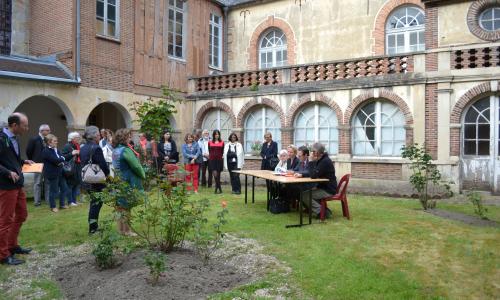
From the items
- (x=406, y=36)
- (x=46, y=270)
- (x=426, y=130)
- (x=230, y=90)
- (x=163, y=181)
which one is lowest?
(x=46, y=270)

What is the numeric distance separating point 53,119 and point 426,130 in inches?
544

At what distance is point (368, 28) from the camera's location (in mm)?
16750

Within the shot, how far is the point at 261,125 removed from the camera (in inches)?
648

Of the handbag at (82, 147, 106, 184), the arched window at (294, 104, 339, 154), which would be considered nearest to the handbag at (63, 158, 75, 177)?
the handbag at (82, 147, 106, 184)

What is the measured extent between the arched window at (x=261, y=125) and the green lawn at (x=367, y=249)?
6.52 m

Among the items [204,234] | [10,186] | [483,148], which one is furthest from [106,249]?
[483,148]

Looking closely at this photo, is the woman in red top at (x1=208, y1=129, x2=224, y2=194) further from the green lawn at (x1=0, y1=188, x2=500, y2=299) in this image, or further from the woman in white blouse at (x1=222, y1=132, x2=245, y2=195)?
the green lawn at (x1=0, y1=188, x2=500, y2=299)

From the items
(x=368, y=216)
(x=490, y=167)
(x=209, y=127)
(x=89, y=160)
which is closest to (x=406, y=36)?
(x=490, y=167)

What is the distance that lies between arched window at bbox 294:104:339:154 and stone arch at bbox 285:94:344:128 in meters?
0.23

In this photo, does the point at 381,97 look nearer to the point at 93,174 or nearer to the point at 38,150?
the point at 93,174

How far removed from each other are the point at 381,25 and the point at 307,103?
15.0 ft

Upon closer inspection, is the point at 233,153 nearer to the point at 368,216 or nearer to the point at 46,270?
the point at 368,216

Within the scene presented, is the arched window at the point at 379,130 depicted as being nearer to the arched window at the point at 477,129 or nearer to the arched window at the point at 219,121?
the arched window at the point at 477,129

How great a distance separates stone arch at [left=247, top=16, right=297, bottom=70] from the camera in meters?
18.7
